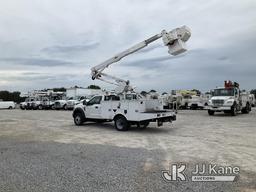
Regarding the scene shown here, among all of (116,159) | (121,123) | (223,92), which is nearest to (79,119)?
(121,123)

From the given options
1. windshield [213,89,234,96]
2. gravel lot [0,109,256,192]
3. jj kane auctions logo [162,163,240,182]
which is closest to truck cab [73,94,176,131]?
gravel lot [0,109,256,192]

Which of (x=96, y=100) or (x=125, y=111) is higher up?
(x=96, y=100)

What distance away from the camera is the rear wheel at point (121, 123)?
1614 cm

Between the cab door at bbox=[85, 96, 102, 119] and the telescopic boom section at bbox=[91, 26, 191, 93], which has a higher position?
the telescopic boom section at bbox=[91, 26, 191, 93]

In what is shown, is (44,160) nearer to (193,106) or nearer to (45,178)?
(45,178)

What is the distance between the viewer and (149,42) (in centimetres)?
1759

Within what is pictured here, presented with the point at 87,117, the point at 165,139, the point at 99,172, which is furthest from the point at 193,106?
the point at 99,172

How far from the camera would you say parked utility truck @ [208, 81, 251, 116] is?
26.5 metres

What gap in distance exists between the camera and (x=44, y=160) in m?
8.85

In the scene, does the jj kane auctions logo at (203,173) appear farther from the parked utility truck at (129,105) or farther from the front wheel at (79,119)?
the front wheel at (79,119)

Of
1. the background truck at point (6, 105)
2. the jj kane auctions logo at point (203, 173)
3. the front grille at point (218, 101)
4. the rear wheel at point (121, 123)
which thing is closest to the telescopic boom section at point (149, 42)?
the rear wheel at point (121, 123)

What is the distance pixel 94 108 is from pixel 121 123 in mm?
2498

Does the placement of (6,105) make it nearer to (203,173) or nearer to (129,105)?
(129,105)

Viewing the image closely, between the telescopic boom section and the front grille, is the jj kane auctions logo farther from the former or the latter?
the front grille
